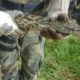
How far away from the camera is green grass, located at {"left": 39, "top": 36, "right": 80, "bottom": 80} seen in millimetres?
2621

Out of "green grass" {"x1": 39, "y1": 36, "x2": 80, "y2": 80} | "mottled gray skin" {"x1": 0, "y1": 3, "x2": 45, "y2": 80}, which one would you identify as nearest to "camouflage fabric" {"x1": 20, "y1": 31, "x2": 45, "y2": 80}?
"mottled gray skin" {"x1": 0, "y1": 3, "x2": 45, "y2": 80}

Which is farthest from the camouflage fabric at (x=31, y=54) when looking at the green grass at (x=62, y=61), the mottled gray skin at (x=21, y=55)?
the green grass at (x=62, y=61)

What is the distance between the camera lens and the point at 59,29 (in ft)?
3.65

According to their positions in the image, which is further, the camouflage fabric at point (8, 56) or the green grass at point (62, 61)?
the green grass at point (62, 61)

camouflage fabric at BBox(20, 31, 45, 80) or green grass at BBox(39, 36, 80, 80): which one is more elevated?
camouflage fabric at BBox(20, 31, 45, 80)

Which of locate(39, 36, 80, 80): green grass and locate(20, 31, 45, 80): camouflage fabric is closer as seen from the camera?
locate(20, 31, 45, 80): camouflage fabric

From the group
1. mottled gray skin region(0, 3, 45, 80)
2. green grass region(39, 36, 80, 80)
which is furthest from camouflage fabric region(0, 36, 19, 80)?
green grass region(39, 36, 80, 80)

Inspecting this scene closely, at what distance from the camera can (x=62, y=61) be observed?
9.26 ft

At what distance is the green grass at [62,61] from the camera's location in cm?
262

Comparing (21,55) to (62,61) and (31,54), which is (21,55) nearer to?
(31,54)

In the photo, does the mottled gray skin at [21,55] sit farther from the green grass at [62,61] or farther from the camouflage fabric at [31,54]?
the green grass at [62,61]

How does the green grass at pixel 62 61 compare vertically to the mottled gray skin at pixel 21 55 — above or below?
below

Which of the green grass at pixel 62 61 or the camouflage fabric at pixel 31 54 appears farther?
the green grass at pixel 62 61

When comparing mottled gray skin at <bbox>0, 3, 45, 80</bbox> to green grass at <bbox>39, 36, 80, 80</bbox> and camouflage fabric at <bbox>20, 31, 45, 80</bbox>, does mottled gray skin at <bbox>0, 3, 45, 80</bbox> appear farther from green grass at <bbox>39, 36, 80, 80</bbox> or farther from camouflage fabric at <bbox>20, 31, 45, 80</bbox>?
green grass at <bbox>39, 36, 80, 80</bbox>
